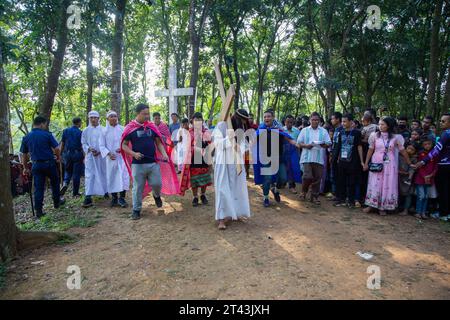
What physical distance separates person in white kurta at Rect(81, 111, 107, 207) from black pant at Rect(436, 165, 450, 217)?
676 cm

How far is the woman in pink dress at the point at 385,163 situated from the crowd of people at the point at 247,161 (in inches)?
0.7

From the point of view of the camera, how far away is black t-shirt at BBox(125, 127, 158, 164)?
226 inches

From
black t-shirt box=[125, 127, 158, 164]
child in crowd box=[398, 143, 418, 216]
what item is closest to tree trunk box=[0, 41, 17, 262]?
black t-shirt box=[125, 127, 158, 164]

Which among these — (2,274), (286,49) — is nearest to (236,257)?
(2,274)

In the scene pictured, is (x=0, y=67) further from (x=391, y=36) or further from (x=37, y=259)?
(x=391, y=36)

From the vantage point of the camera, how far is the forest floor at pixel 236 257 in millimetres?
3279

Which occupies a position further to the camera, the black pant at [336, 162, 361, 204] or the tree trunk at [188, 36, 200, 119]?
Result: the tree trunk at [188, 36, 200, 119]

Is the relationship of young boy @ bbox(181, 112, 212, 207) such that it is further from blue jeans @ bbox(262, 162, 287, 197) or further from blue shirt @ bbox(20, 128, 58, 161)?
blue shirt @ bbox(20, 128, 58, 161)

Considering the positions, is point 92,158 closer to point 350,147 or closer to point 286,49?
point 350,147

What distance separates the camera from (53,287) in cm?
341

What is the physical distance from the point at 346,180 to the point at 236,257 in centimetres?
386

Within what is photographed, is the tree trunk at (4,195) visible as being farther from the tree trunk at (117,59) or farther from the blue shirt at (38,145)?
the tree trunk at (117,59)

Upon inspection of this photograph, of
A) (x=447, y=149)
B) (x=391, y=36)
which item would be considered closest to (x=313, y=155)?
(x=447, y=149)

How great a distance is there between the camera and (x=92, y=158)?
687 centimetres
